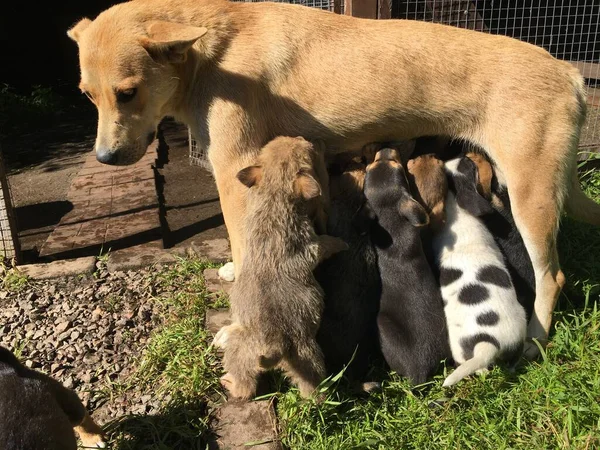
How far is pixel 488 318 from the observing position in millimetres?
3213

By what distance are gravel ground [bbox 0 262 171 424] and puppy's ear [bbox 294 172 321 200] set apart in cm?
147

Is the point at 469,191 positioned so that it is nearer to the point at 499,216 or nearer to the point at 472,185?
the point at 472,185

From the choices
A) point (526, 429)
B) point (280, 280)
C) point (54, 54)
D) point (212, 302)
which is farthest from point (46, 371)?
point (54, 54)

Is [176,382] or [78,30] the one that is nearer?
[176,382]

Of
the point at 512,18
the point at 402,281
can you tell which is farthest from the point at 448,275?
the point at 512,18

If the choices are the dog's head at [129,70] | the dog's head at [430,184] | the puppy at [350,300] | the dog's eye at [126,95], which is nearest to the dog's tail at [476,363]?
the puppy at [350,300]

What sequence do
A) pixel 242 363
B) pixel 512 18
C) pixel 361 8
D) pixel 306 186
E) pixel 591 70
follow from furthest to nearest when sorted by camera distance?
pixel 591 70, pixel 512 18, pixel 361 8, pixel 306 186, pixel 242 363

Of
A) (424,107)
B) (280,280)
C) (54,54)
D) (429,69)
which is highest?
(429,69)

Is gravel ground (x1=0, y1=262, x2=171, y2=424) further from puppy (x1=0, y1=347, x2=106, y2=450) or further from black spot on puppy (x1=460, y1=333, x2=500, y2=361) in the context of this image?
black spot on puppy (x1=460, y1=333, x2=500, y2=361)

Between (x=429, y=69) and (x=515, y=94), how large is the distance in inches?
20.9

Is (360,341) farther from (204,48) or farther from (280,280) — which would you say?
(204,48)

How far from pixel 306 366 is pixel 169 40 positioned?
1.95 m

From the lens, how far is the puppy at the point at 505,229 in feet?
12.4

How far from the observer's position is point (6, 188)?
16.2ft
